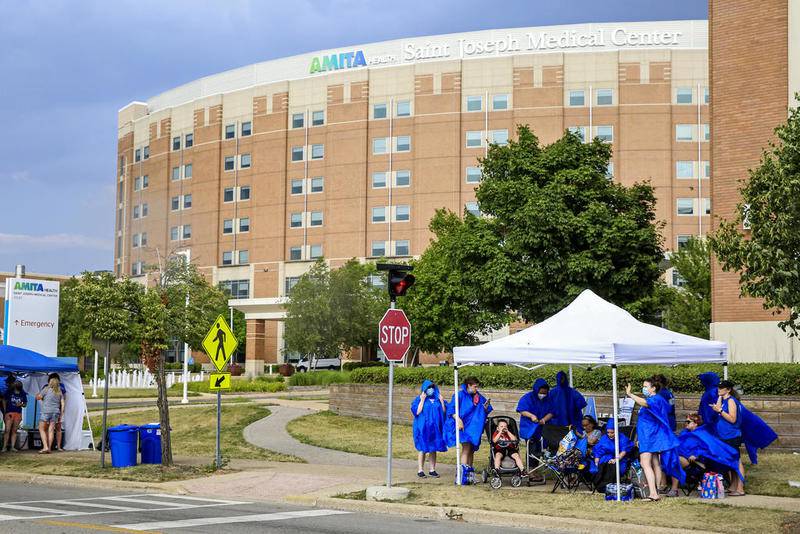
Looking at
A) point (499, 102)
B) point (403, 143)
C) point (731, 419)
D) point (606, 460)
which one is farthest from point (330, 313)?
point (731, 419)

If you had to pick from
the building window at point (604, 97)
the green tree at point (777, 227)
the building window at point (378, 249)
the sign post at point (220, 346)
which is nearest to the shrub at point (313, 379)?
the building window at point (378, 249)

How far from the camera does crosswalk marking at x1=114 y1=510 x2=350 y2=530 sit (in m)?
11.9

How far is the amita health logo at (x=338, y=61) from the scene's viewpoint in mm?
84250

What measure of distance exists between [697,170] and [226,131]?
139 feet

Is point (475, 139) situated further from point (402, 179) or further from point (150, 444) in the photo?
point (150, 444)

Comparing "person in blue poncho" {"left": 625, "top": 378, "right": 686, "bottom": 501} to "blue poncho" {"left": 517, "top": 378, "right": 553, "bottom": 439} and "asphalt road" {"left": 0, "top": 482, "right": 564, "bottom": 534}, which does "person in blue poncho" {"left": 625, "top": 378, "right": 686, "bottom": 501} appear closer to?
"blue poncho" {"left": 517, "top": 378, "right": 553, "bottom": 439}

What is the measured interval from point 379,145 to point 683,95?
2492 centimetres

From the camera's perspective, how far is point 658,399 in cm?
1383

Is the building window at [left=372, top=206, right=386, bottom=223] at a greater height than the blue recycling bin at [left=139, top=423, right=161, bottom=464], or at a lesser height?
greater

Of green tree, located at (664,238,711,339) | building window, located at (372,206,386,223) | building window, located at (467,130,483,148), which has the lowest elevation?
green tree, located at (664,238,711,339)

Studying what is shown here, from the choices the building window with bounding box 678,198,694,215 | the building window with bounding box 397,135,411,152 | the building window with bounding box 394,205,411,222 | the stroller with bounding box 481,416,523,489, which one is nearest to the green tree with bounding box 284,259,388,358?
the building window with bounding box 394,205,411,222

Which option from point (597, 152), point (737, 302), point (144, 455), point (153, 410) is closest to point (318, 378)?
point (153, 410)

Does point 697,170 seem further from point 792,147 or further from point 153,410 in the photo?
point 792,147

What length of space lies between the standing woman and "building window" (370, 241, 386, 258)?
5952 cm
